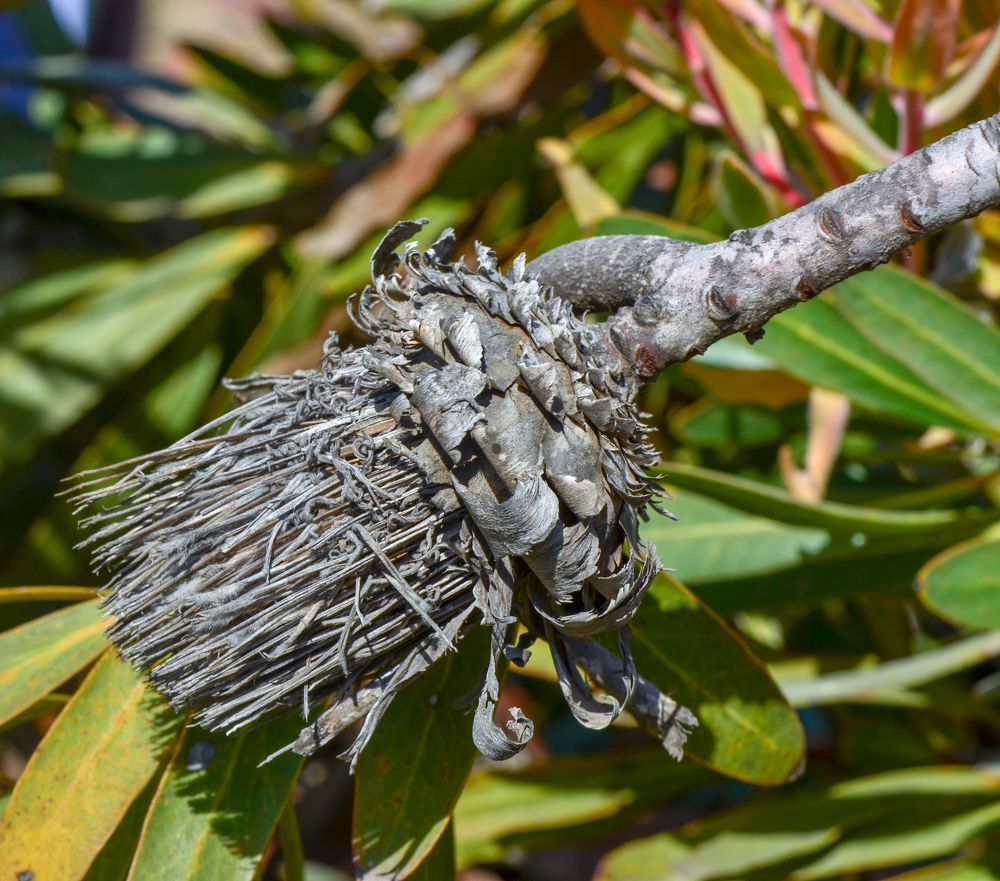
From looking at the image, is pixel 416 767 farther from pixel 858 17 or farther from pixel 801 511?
pixel 858 17

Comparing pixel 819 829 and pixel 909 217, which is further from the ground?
pixel 909 217

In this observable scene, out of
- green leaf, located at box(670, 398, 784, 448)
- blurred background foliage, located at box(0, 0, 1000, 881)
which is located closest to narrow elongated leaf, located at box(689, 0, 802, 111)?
blurred background foliage, located at box(0, 0, 1000, 881)

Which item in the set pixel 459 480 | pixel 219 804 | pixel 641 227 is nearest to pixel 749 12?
pixel 641 227


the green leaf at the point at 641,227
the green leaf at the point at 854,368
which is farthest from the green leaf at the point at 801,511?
the green leaf at the point at 641,227

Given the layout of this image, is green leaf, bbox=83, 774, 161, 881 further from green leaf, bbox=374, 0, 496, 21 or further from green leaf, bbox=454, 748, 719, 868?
green leaf, bbox=374, 0, 496, 21

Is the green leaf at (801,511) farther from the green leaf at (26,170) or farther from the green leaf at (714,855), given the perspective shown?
the green leaf at (26,170)
